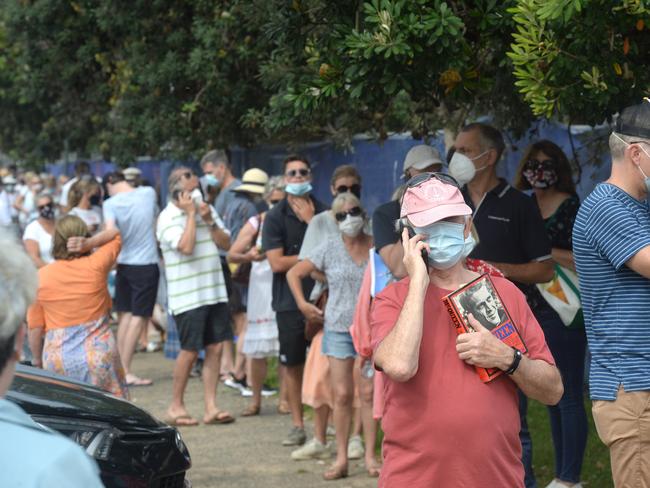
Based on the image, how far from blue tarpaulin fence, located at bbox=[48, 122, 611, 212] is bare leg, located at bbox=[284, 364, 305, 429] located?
2.30 m

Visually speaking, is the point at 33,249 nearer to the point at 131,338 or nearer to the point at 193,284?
the point at 131,338

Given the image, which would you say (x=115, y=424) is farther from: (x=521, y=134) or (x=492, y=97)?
(x=521, y=134)

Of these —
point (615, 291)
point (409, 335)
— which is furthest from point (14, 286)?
point (615, 291)

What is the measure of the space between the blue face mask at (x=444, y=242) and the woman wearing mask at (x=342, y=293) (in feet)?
12.1

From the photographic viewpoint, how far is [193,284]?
31.4 feet

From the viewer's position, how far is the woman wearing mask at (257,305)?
990cm

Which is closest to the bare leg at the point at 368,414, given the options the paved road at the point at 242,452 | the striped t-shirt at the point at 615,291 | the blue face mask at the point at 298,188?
the paved road at the point at 242,452

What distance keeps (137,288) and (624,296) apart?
7.76 m

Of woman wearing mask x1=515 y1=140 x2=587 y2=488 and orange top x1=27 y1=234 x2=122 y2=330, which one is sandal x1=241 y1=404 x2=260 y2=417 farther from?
woman wearing mask x1=515 y1=140 x2=587 y2=488

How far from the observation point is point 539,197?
696cm

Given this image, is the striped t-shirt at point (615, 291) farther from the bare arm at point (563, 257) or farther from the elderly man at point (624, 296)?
the bare arm at point (563, 257)

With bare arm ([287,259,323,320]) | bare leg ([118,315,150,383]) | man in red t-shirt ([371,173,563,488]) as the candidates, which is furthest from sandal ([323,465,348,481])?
bare leg ([118,315,150,383])

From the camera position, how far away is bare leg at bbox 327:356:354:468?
25.6ft

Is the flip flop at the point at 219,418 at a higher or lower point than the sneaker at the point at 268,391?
higher
